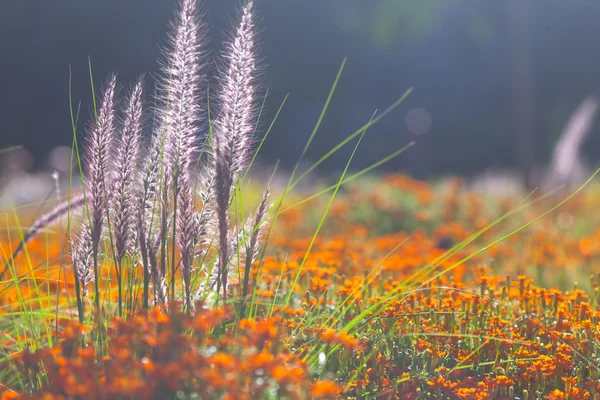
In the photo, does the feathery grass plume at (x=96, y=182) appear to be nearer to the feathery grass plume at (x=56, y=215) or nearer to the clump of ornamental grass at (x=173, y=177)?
the clump of ornamental grass at (x=173, y=177)

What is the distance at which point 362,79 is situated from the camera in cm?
2058

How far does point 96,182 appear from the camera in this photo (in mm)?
2062

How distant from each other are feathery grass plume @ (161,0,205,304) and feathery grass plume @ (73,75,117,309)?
0.64 feet

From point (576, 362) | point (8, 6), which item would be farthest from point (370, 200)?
point (8, 6)

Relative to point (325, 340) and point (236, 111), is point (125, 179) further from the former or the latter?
point (325, 340)

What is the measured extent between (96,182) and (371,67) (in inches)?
758

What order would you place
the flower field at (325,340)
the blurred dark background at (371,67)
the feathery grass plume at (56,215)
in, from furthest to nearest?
1. the blurred dark background at (371,67)
2. the feathery grass plume at (56,215)
3. the flower field at (325,340)

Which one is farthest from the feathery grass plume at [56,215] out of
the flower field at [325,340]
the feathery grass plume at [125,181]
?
the feathery grass plume at [125,181]

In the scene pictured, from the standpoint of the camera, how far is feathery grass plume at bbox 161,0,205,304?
2096 mm

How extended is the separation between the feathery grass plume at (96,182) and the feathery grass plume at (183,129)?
19cm

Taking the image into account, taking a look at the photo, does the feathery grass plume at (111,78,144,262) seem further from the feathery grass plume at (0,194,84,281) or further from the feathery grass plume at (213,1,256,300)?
the feathery grass plume at (0,194,84,281)

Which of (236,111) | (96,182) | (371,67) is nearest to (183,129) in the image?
(236,111)

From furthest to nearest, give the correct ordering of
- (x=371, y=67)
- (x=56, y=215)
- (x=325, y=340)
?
(x=371, y=67), (x=56, y=215), (x=325, y=340)

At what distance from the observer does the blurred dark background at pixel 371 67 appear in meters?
18.0
